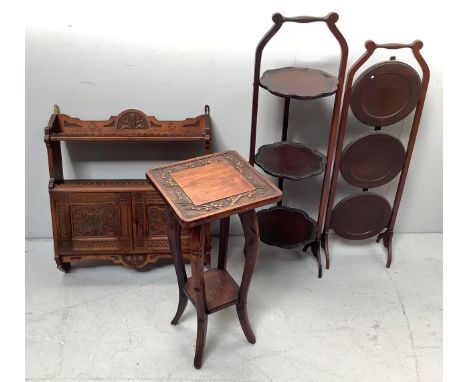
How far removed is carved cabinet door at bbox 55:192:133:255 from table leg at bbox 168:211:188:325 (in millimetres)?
466

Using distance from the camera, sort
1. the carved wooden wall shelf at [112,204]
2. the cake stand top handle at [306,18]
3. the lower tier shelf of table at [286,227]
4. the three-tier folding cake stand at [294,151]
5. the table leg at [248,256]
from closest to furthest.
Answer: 1. the table leg at [248,256]
2. the cake stand top handle at [306,18]
3. the three-tier folding cake stand at [294,151]
4. the carved wooden wall shelf at [112,204]
5. the lower tier shelf of table at [286,227]

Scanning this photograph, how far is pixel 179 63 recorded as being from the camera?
2.72 m

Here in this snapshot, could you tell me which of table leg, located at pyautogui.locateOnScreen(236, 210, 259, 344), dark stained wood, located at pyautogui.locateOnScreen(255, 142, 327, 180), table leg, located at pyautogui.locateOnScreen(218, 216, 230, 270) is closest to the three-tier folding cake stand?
dark stained wood, located at pyautogui.locateOnScreen(255, 142, 327, 180)

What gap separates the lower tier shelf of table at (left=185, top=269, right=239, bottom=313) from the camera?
2428 millimetres

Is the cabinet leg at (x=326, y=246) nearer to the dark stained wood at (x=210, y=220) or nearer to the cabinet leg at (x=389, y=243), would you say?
the cabinet leg at (x=389, y=243)

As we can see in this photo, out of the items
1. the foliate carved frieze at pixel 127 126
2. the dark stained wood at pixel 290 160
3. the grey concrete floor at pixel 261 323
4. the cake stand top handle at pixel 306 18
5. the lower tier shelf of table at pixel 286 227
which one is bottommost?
the grey concrete floor at pixel 261 323

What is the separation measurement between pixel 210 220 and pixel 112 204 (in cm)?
89

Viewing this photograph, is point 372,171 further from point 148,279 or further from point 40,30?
point 40,30

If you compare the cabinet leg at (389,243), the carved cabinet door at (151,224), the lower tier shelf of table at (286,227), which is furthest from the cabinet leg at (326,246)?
the carved cabinet door at (151,224)

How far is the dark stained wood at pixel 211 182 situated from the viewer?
2.13 metres

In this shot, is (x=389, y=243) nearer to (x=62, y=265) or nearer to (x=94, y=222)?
(x=94, y=222)

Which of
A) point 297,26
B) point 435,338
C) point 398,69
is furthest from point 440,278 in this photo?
point 297,26

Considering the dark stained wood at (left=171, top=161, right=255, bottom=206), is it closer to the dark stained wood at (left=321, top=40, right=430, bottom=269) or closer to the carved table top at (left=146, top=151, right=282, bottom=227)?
the carved table top at (left=146, top=151, right=282, bottom=227)

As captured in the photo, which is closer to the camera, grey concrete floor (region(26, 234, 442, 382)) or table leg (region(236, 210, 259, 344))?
table leg (region(236, 210, 259, 344))
